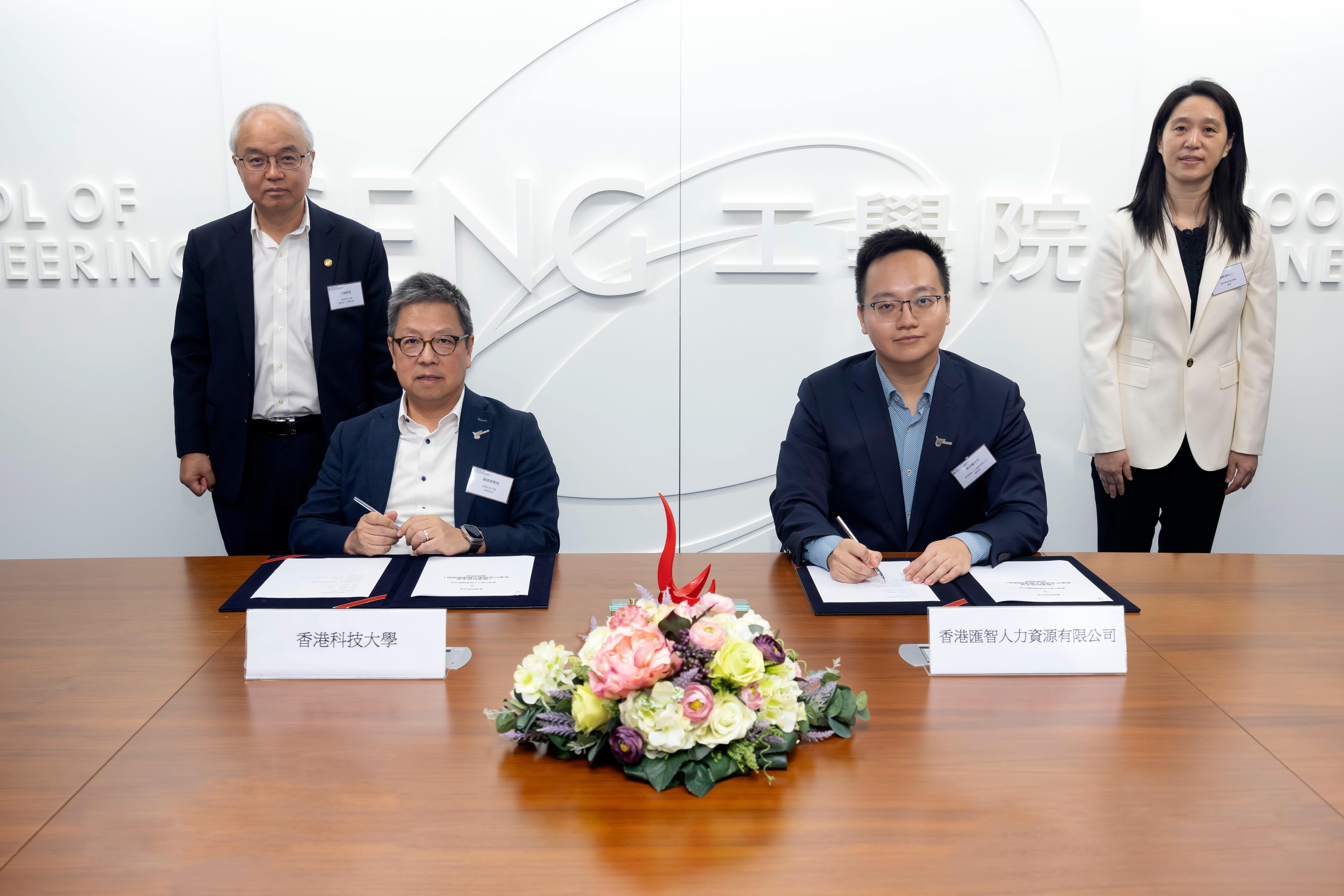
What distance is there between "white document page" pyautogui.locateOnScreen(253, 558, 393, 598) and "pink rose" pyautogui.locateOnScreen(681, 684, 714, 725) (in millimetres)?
888

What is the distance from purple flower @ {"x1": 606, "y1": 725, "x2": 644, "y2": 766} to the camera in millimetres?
1204

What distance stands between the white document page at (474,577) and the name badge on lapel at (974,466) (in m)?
1.02

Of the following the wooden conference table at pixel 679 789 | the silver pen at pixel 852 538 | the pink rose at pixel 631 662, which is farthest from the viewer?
the silver pen at pixel 852 538

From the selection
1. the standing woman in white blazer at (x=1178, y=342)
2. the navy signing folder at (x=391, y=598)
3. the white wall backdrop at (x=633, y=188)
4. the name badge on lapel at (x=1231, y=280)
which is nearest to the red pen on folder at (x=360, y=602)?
the navy signing folder at (x=391, y=598)

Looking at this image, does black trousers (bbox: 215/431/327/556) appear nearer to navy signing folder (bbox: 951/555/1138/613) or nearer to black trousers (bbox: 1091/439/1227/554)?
navy signing folder (bbox: 951/555/1138/613)

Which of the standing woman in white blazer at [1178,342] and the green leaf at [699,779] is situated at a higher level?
the standing woman in white blazer at [1178,342]

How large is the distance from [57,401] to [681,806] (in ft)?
12.2

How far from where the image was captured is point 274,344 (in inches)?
116

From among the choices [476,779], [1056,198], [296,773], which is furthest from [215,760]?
[1056,198]

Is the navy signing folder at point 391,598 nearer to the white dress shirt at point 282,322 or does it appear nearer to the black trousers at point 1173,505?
the white dress shirt at point 282,322

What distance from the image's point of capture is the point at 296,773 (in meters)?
1.27

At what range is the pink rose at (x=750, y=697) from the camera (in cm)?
120

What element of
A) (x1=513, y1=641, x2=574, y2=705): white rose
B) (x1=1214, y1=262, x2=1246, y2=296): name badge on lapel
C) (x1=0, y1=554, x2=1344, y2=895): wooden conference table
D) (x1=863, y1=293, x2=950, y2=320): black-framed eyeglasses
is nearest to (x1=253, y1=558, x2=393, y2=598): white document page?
(x1=0, y1=554, x2=1344, y2=895): wooden conference table

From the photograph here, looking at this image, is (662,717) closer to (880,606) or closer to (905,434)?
(880,606)
